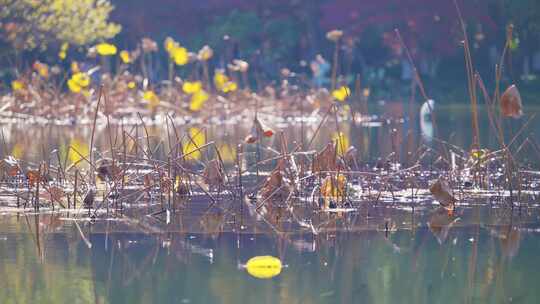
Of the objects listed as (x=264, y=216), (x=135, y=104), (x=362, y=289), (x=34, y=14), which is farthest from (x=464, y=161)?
(x=34, y=14)

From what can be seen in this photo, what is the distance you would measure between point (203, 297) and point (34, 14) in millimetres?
20954

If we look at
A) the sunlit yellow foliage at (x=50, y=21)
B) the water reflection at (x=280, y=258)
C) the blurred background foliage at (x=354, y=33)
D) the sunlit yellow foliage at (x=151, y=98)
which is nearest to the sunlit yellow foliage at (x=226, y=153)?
the sunlit yellow foliage at (x=151, y=98)

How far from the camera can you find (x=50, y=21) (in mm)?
26297

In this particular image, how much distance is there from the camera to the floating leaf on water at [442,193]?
8.62 meters

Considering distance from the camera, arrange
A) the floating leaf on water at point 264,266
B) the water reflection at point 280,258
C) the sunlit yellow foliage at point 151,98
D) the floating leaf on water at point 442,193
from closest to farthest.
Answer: the water reflection at point 280,258, the floating leaf on water at point 264,266, the floating leaf on water at point 442,193, the sunlit yellow foliage at point 151,98

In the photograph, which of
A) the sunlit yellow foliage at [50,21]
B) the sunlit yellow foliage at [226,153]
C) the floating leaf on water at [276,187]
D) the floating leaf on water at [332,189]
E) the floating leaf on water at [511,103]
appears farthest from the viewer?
the sunlit yellow foliage at [50,21]

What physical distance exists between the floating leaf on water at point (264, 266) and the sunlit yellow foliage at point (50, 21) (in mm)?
18919

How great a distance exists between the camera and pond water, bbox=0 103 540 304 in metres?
5.77

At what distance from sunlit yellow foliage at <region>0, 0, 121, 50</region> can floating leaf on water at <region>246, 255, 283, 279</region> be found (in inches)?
745

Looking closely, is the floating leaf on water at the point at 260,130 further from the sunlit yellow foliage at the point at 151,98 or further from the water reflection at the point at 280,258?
the sunlit yellow foliage at the point at 151,98

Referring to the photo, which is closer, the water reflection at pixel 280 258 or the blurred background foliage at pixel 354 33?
the water reflection at pixel 280 258

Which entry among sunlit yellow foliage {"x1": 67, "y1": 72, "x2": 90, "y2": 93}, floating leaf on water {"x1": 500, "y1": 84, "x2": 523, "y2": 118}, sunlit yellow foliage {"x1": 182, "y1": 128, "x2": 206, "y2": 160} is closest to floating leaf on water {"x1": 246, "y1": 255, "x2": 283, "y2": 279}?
sunlit yellow foliage {"x1": 182, "y1": 128, "x2": 206, "y2": 160}

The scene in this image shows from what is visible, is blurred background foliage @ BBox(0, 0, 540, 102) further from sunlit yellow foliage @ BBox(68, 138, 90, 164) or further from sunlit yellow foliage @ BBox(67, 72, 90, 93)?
sunlit yellow foliage @ BBox(68, 138, 90, 164)

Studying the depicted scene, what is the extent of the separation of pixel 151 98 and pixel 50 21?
6.27 m
